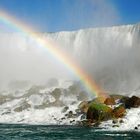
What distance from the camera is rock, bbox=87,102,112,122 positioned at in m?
50.2

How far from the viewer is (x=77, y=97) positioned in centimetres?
7269

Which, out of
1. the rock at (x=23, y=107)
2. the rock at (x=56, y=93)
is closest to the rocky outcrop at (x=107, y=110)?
the rock at (x=23, y=107)

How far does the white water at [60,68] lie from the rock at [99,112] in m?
2.66

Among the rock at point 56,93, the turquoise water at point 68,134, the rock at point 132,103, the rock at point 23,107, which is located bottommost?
the turquoise water at point 68,134

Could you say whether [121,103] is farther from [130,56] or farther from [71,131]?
[130,56]

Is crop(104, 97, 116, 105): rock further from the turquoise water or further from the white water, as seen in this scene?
the turquoise water

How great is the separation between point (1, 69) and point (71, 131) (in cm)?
7026

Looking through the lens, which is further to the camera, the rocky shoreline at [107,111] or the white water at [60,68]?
the white water at [60,68]

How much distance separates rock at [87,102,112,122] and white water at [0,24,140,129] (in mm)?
2662

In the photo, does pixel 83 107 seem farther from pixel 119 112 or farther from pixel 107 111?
pixel 119 112

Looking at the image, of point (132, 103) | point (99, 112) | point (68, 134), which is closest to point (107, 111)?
point (99, 112)

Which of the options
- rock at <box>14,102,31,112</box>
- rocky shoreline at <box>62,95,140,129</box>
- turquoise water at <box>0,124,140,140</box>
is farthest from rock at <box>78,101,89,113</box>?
rock at <box>14,102,31,112</box>

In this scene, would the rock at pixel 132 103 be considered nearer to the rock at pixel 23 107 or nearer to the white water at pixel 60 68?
the white water at pixel 60 68

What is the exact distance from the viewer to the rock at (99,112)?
1976 inches
